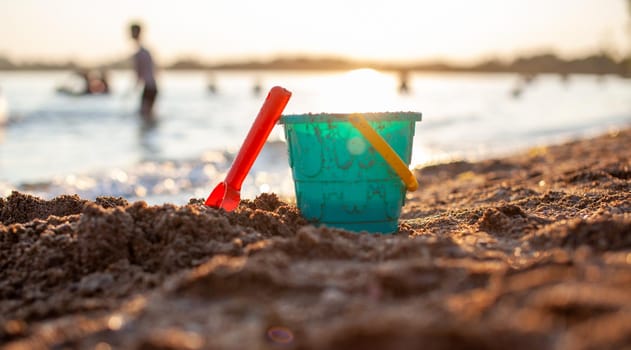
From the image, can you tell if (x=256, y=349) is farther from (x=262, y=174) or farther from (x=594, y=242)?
(x=262, y=174)

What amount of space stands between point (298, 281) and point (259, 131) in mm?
1534

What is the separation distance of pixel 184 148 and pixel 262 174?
11.9 feet

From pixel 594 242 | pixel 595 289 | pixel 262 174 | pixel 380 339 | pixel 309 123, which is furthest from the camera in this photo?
pixel 262 174

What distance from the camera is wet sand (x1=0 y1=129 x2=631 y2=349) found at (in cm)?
161

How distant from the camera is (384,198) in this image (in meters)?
3.61

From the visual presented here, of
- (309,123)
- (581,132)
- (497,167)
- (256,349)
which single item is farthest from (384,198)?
(581,132)

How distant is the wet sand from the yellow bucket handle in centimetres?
35

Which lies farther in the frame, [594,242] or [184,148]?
[184,148]

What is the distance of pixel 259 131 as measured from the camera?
3.63 metres

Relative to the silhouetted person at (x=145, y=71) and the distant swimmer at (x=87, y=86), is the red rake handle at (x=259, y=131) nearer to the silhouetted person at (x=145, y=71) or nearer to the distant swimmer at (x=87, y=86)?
the silhouetted person at (x=145, y=71)

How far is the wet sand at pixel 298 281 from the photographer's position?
1.61 meters

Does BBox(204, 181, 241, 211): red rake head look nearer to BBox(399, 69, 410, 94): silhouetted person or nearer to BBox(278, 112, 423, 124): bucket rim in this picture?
BBox(278, 112, 423, 124): bucket rim

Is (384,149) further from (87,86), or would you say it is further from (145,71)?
(87,86)

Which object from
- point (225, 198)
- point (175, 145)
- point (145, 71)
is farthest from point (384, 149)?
point (145, 71)
